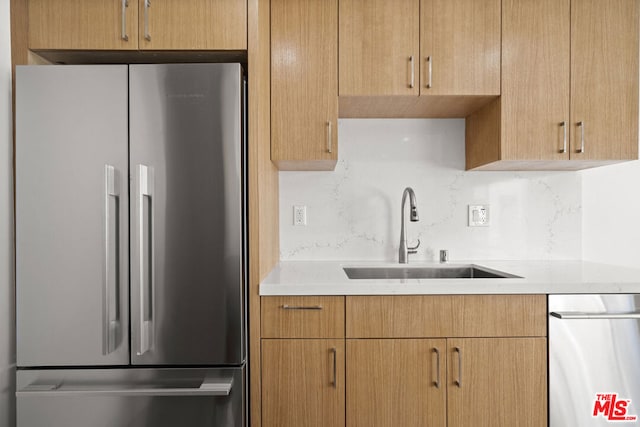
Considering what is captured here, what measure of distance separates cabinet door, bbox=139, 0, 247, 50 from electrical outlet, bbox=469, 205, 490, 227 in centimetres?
149

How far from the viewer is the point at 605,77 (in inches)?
70.8

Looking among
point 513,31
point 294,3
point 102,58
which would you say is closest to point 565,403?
point 513,31

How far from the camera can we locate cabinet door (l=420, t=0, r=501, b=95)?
1.79 meters

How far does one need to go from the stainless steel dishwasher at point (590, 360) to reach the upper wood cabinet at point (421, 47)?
1.00 m

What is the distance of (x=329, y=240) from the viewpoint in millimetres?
2262

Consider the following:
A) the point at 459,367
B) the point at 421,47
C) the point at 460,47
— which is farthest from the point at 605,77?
the point at 459,367

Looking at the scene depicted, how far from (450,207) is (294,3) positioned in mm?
1333

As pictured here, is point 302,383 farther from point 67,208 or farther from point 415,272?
point 67,208

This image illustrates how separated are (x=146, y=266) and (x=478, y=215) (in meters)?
1.73

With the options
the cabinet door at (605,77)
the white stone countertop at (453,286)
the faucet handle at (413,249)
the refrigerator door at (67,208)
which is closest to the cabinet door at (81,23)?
the refrigerator door at (67,208)

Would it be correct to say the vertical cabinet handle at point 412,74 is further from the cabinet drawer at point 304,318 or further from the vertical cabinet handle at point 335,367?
the vertical cabinet handle at point 335,367

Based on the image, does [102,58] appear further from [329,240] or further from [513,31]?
[513,31]

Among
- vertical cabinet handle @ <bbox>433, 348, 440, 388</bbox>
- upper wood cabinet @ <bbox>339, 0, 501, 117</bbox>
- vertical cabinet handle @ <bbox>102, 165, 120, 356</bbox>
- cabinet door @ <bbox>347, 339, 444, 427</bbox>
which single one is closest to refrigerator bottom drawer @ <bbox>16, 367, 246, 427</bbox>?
vertical cabinet handle @ <bbox>102, 165, 120, 356</bbox>

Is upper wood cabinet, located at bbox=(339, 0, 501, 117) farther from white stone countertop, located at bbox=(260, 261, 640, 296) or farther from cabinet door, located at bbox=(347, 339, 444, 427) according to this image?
cabinet door, located at bbox=(347, 339, 444, 427)
